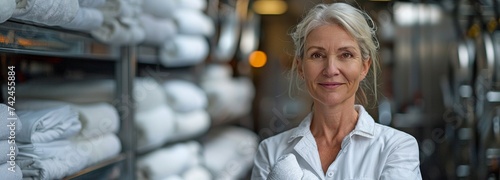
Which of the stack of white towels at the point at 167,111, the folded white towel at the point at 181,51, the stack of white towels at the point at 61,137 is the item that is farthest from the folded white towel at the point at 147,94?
the stack of white towels at the point at 61,137

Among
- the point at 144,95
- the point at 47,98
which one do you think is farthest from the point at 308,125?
the point at 144,95

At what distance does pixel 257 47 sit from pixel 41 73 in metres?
1.37

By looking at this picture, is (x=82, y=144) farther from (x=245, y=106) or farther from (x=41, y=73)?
(x=245, y=106)

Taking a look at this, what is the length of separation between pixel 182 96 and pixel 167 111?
0.50ft

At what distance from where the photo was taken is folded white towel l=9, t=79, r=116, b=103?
1805 mm

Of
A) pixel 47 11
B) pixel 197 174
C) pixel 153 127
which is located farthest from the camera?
pixel 197 174

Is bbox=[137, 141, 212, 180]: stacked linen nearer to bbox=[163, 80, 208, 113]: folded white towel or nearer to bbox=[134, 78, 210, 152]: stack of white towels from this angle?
bbox=[134, 78, 210, 152]: stack of white towels

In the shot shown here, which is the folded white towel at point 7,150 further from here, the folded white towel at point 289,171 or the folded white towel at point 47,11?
the folded white towel at point 289,171

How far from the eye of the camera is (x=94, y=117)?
2135 mm

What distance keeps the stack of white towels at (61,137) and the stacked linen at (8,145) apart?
0.04m

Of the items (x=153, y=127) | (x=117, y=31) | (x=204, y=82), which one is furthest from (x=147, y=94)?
(x=204, y=82)

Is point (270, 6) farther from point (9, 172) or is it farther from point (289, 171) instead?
point (289, 171)

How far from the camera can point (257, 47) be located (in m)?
3.23

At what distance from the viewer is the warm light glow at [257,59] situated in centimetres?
316
